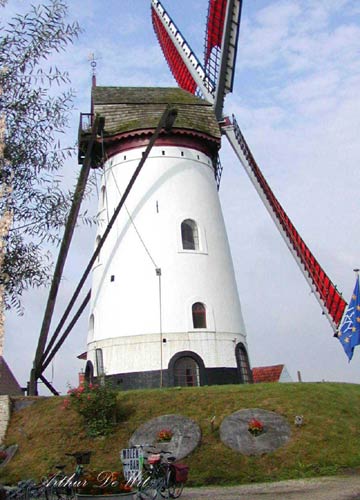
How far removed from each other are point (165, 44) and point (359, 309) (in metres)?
21.5

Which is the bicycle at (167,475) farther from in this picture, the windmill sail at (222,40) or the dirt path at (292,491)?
the windmill sail at (222,40)

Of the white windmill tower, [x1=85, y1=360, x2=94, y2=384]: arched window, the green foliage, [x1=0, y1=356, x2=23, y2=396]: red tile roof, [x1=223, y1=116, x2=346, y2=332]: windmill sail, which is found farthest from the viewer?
[x1=0, y1=356, x2=23, y2=396]: red tile roof

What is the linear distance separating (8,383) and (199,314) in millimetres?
17129

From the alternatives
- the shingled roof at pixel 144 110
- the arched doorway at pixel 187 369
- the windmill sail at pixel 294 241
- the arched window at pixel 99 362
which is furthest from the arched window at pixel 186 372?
the shingled roof at pixel 144 110

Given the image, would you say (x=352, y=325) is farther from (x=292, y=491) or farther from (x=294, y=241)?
(x=292, y=491)

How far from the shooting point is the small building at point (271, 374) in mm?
42753

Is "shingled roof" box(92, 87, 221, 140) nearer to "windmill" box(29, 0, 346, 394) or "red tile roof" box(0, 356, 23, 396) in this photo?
"windmill" box(29, 0, 346, 394)

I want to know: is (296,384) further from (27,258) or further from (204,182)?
(27,258)

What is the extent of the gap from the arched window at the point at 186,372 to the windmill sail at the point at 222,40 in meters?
12.6

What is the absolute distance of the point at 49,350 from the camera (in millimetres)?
23281

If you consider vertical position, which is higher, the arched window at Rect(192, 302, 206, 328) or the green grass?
the arched window at Rect(192, 302, 206, 328)

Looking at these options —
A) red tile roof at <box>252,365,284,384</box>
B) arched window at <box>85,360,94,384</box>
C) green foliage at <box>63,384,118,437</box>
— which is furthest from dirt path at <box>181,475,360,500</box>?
red tile roof at <box>252,365,284,384</box>

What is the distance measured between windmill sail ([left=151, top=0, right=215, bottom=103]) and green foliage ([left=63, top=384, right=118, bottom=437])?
1678cm

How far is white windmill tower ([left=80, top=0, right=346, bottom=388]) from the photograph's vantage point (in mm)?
21781
